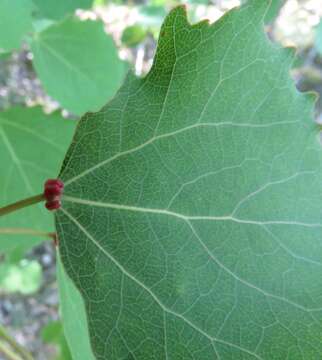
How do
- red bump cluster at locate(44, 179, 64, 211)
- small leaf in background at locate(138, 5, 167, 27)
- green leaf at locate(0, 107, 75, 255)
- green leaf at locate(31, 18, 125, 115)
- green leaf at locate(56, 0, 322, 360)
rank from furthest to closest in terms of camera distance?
small leaf in background at locate(138, 5, 167, 27) → green leaf at locate(31, 18, 125, 115) → green leaf at locate(0, 107, 75, 255) → red bump cluster at locate(44, 179, 64, 211) → green leaf at locate(56, 0, 322, 360)

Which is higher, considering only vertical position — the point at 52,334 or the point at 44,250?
the point at 44,250

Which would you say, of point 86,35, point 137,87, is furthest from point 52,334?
point 137,87

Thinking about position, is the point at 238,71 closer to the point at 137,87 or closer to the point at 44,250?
the point at 137,87

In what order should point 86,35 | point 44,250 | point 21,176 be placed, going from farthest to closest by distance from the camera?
point 44,250 < point 86,35 < point 21,176

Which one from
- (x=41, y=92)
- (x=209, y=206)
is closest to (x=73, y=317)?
(x=209, y=206)

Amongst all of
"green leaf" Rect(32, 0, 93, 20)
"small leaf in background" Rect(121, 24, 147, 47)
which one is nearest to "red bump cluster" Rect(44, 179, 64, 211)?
"green leaf" Rect(32, 0, 93, 20)

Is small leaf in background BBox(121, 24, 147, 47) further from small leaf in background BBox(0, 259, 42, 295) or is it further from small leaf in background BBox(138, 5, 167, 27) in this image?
small leaf in background BBox(0, 259, 42, 295)
